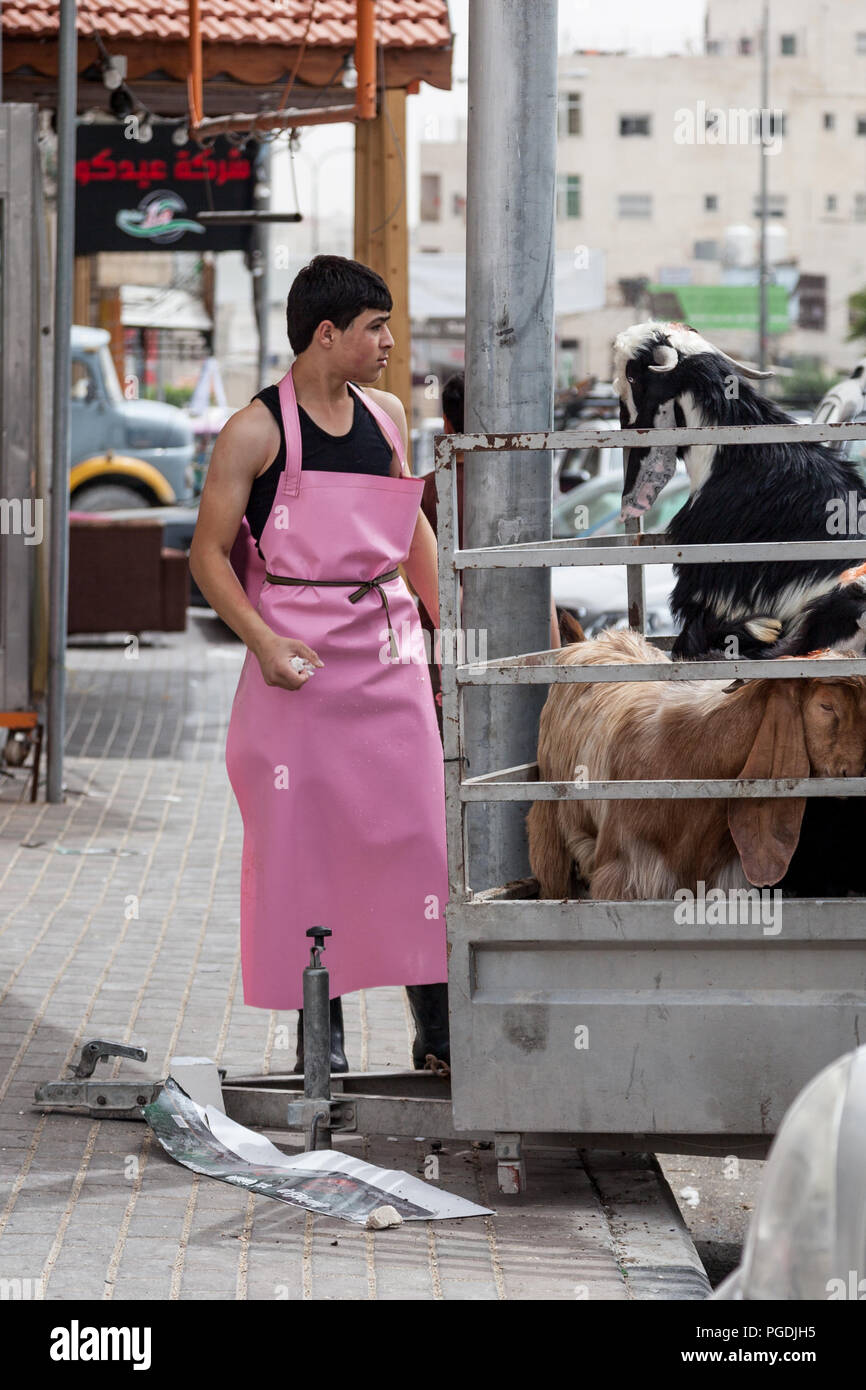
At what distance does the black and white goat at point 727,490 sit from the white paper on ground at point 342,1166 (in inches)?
56.1

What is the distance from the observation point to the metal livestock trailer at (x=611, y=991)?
397 centimetres

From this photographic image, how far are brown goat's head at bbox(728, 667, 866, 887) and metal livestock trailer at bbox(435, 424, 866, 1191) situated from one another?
4.2 inches

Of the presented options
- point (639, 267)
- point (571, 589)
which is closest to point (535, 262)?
point (571, 589)

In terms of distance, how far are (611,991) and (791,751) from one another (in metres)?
0.64

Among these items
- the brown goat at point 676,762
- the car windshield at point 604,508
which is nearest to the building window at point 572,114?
the car windshield at point 604,508

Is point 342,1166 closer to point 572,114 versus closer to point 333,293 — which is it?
point 333,293

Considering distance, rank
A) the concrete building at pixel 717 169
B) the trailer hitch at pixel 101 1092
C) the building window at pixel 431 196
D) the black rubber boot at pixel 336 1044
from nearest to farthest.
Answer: the trailer hitch at pixel 101 1092, the black rubber boot at pixel 336 1044, the concrete building at pixel 717 169, the building window at pixel 431 196

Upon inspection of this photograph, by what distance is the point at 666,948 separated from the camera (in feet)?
13.2

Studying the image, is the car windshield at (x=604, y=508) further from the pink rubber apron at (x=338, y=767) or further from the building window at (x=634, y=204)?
the building window at (x=634, y=204)

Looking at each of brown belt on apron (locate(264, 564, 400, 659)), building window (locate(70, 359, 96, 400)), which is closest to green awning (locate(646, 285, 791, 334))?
building window (locate(70, 359, 96, 400))

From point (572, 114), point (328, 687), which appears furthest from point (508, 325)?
point (572, 114)

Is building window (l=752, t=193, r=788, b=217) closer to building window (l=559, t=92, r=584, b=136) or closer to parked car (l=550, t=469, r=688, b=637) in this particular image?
building window (l=559, t=92, r=584, b=136)

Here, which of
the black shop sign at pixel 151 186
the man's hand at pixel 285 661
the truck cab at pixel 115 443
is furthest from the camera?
the truck cab at pixel 115 443
